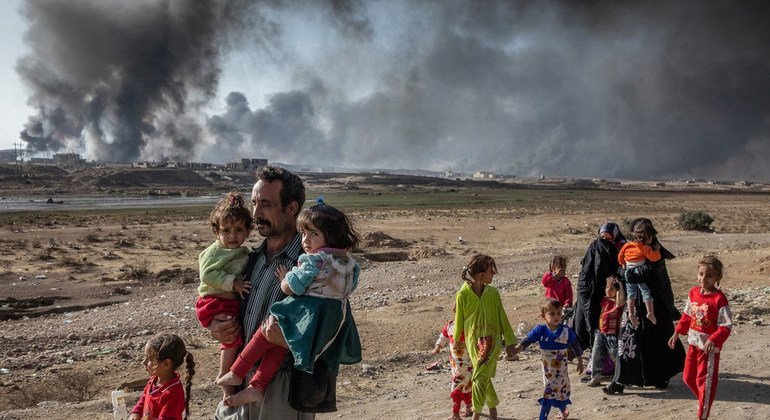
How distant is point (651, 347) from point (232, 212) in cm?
503

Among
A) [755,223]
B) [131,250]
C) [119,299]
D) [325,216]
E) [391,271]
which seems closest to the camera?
[325,216]

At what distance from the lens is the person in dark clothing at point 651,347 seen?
21.0 feet

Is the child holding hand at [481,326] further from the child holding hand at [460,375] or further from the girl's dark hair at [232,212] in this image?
the girl's dark hair at [232,212]

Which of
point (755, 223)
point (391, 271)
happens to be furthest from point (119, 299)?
point (755, 223)

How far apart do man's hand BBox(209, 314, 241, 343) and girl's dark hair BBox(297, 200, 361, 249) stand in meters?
0.60

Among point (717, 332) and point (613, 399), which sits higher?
point (717, 332)

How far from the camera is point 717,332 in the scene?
529cm

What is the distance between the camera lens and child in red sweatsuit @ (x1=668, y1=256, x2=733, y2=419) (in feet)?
17.4

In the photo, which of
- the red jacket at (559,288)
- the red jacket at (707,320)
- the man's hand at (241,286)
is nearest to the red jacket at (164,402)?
the man's hand at (241,286)

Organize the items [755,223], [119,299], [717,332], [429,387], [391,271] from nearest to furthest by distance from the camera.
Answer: [717,332], [429,387], [119,299], [391,271], [755,223]

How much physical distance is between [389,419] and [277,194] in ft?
13.1

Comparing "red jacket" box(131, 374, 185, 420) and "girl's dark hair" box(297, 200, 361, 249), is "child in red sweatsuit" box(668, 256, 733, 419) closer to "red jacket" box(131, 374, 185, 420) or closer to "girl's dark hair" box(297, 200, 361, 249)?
"girl's dark hair" box(297, 200, 361, 249)

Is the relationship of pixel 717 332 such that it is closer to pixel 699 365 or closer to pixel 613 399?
pixel 699 365

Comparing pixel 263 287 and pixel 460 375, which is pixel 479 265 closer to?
pixel 460 375
